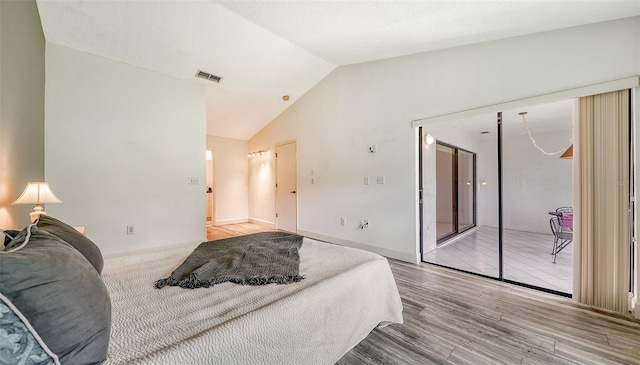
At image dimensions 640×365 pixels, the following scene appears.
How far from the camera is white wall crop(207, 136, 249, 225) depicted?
5.87 meters

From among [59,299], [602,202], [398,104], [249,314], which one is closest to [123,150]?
[59,299]

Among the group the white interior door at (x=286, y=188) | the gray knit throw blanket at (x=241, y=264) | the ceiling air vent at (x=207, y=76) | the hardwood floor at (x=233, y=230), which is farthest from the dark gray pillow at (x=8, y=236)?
the white interior door at (x=286, y=188)

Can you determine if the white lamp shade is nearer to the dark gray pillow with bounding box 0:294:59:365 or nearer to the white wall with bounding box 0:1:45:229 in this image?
the white wall with bounding box 0:1:45:229

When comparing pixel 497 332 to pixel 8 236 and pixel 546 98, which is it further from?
pixel 8 236

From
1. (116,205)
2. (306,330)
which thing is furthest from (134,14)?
(306,330)

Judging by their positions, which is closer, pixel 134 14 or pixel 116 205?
pixel 134 14

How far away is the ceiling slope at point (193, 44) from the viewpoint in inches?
102

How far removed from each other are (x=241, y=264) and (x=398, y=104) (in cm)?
289

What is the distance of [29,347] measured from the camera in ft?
2.13

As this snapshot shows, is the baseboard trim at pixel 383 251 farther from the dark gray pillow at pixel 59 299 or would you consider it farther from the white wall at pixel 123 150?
the dark gray pillow at pixel 59 299

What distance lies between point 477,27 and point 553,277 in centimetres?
276

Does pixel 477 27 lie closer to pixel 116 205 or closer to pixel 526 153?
pixel 526 153

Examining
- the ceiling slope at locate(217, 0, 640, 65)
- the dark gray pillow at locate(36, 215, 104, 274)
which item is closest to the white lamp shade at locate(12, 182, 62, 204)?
the dark gray pillow at locate(36, 215, 104, 274)

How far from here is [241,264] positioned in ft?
5.42
